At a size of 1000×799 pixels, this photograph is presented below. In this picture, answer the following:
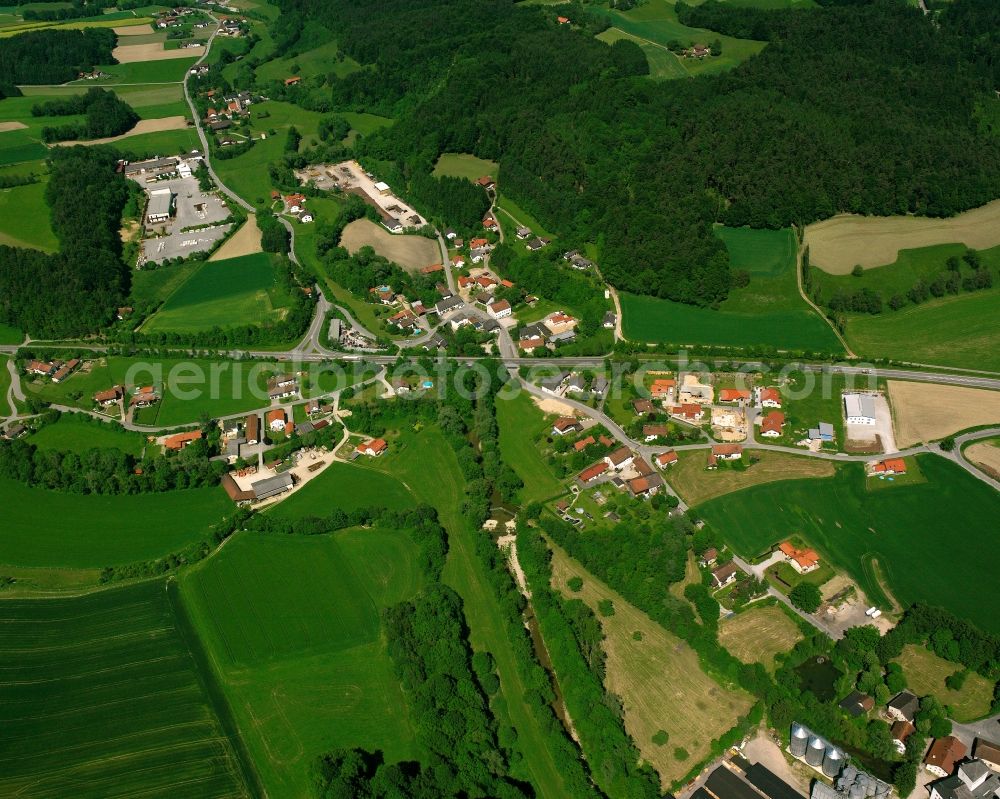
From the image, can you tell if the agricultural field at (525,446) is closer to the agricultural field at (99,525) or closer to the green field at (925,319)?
the agricultural field at (99,525)

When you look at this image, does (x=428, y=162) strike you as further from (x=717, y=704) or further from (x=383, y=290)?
(x=717, y=704)

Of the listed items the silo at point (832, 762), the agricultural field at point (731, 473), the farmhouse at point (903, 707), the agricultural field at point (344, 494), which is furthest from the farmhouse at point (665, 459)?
the silo at point (832, 762)

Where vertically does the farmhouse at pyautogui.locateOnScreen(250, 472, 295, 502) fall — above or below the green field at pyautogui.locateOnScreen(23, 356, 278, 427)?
above

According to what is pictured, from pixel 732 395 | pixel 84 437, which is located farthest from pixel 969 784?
pixel 84 437

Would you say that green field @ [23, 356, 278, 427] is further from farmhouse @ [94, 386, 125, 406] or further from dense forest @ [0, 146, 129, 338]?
dense forest @ [0, 146, 129, 338]

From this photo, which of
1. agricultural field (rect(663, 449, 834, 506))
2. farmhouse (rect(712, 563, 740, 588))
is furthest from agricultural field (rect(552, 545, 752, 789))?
agricultural field (rect(663, 449, 834, 506))

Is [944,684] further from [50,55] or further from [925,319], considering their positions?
[50,55]
